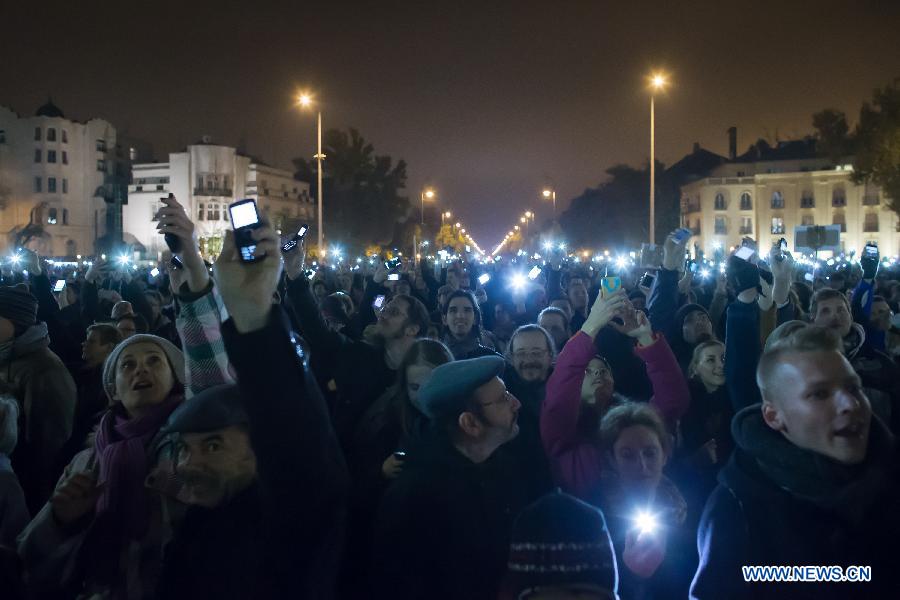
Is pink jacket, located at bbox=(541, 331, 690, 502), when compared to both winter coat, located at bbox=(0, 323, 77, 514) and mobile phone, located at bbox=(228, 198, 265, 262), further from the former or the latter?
winter coat, located at bbox=(0, 323, 77, 514)

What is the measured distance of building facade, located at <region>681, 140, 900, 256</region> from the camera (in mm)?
86875

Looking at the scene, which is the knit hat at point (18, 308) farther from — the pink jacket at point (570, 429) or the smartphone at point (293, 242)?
the pink jacket at point (570, 429)

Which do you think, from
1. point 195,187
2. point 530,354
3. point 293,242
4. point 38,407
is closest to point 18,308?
point 38,407

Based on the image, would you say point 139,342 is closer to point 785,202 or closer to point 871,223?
point 785,202

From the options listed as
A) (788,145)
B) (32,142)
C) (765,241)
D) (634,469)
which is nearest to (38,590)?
(634,469)

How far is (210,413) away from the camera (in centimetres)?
286

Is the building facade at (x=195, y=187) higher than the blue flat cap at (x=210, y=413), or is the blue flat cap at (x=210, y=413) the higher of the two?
the building facade at (x=195, y=187)

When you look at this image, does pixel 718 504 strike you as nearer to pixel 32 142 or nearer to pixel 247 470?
pixel 247 470

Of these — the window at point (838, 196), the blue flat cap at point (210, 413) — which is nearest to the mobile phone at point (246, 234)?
the blue flat cap at point (210, 413)

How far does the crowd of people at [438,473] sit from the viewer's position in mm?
2383

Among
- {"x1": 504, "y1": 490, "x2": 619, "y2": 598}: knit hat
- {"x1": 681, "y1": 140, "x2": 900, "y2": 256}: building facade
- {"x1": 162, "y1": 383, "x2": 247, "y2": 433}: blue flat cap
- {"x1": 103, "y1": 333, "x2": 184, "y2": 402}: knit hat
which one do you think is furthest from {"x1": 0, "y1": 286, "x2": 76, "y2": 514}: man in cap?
{"x1": 681, "y1": 140, "x2": 900, "y2": 256}: building facade

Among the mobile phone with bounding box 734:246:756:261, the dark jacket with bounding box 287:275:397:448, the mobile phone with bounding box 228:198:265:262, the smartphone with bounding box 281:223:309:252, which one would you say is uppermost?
the smartphone with bounding box 281:223:309:252

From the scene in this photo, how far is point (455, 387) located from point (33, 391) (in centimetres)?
340

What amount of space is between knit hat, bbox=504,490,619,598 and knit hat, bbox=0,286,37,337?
14.6ft
